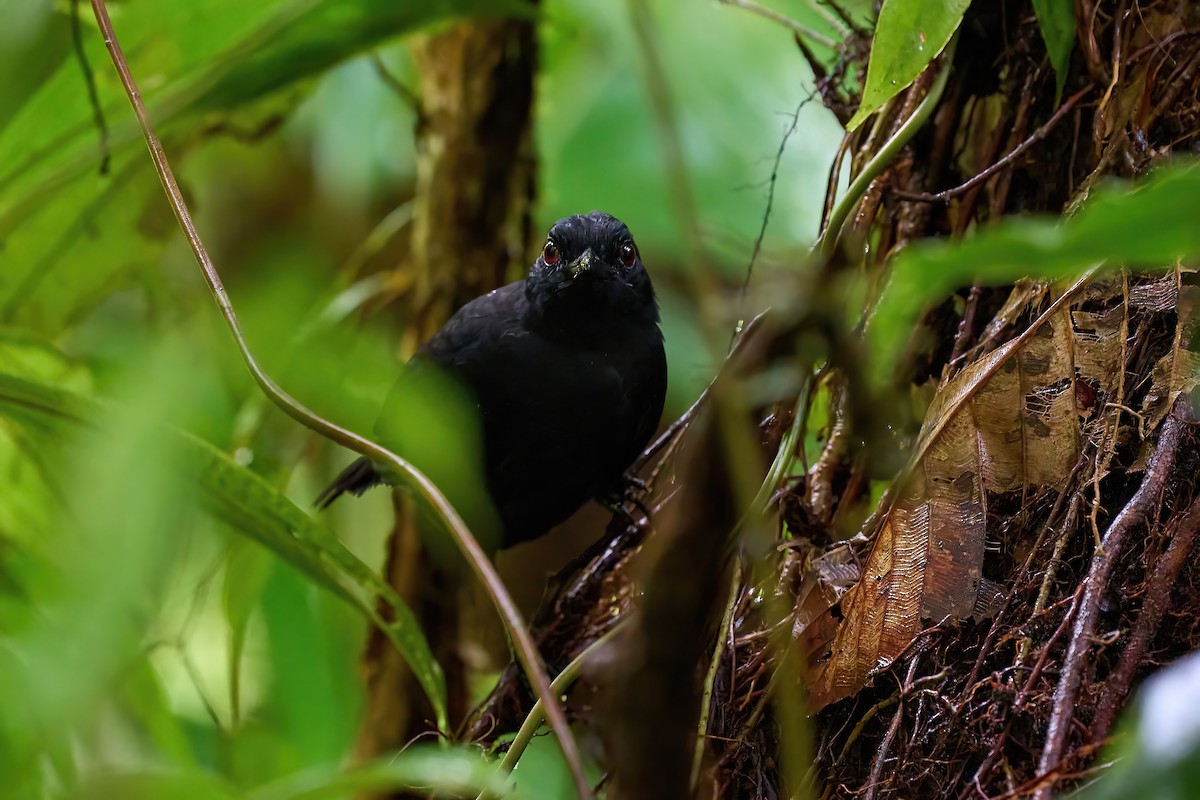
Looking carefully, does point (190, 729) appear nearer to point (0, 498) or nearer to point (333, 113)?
point (0, 498)

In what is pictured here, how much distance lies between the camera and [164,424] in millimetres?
1020

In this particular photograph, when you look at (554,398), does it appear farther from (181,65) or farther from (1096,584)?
(1096,584)

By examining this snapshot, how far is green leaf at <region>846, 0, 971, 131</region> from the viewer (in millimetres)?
1591

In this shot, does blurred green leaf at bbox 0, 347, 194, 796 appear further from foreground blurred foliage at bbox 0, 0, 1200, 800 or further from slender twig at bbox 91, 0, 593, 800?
slender twig at bbox 91, 0, 593, 800

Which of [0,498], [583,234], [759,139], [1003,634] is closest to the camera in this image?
[1003,634]

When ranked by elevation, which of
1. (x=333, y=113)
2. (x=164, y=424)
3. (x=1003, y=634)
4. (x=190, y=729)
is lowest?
(x=1003, y=634)

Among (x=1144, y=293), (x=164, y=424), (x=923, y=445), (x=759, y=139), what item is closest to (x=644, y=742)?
(x=164, y=424)

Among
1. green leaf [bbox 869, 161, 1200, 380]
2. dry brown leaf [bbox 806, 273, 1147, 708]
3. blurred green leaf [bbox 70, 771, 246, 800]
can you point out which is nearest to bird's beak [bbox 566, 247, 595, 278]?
dry brown leaf [bbox 806, 273, 1147, 708]

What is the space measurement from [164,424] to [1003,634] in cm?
109

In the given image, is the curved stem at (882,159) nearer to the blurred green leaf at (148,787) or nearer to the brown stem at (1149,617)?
the brown stem at (1149,617)

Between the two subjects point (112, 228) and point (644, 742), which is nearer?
point (644, 742)

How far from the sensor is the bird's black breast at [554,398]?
2.69 m

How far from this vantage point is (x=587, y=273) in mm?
2691

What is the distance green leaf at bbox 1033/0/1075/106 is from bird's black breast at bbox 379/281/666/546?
1.22m
